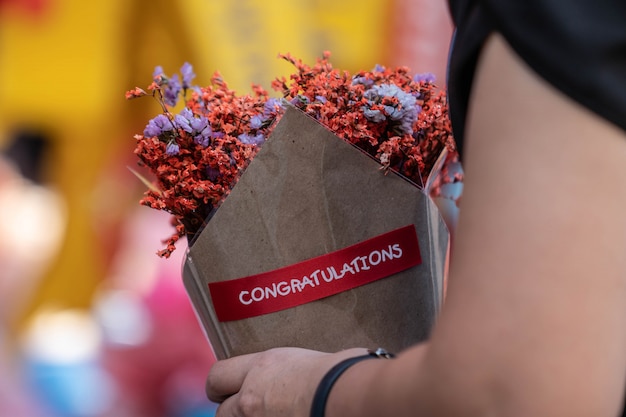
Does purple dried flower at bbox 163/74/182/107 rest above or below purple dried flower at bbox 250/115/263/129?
above

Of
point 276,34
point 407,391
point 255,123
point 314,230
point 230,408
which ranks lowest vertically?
point 407,391

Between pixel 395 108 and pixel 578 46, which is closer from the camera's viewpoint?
pixel 578 46

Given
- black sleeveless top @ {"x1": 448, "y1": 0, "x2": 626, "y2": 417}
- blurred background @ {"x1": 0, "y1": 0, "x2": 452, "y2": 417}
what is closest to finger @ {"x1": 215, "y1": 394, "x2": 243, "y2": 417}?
black sleeveless top @ {"x1": 448, "y1": 0, "x2": 626, "y2": 417}

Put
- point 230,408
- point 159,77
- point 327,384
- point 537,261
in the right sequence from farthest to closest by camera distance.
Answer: point 159,77 → point 230,408 → point 327,384 → point 537,261

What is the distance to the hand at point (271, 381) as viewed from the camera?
0.94m

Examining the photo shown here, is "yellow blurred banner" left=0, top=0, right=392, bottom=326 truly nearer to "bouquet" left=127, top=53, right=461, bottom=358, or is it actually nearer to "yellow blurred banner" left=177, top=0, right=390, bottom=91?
"yellow blurred banner" left=177, top=0, right=390, bottom=91

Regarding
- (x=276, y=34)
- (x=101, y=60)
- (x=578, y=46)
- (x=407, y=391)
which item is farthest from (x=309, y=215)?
(x=101, y=60)

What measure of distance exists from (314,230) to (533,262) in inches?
14.4

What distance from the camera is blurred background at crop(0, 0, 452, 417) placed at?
11.1 feet

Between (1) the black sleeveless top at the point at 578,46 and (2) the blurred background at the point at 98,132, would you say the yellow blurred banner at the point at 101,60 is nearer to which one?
(2) the blurred background at the point at 98,132

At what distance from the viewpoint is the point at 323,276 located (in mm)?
1052

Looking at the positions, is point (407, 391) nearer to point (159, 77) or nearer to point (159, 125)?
point (159, 125)

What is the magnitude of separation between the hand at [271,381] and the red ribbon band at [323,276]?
60mm

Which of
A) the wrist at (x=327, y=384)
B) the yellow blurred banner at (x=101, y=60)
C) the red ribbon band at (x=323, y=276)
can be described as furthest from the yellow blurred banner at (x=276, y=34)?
the wrist at (x=327, y=384)
